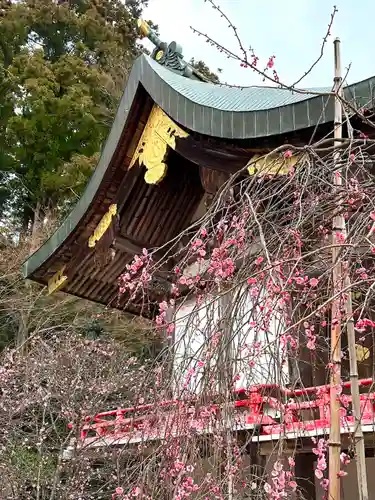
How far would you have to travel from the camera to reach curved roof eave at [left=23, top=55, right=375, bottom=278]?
3070 millimetres

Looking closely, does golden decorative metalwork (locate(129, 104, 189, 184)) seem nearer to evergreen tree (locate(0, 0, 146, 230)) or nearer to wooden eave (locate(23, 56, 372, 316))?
wooden eave (locate(23, 56, 372, 316))

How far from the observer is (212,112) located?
3.63 metres

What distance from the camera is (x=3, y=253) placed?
40.0ft

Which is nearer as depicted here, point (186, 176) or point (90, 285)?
point (186, 176)

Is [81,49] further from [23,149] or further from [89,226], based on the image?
[89,226]

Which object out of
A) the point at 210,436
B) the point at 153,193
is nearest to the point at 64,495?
the point at 153,193

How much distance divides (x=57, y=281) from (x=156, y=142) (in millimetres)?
2069

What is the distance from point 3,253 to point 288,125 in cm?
1017

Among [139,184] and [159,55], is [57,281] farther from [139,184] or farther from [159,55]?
[159,55]

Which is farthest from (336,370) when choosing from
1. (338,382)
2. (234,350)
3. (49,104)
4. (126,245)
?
(49,104)

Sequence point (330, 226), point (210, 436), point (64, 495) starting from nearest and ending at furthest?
point (210, 436) < point (330, 226) < point (64, 495)

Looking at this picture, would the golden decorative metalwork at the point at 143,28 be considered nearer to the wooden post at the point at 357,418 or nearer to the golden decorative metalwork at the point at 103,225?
the golden decorative metalwork at the point at 103,225

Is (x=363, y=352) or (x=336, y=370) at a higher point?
(x=363, y=352)

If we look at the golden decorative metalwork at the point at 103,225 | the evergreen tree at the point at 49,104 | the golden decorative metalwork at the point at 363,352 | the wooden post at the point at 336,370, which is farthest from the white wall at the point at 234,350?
the evergreen tree at the point at 49,104
